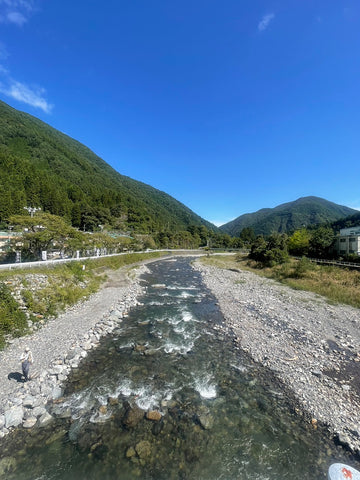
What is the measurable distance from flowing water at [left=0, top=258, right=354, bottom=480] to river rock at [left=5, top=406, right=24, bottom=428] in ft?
1.30

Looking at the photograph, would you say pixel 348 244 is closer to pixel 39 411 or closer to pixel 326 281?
pixel 326 281

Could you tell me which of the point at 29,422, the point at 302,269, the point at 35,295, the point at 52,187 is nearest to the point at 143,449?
the point at 29,422

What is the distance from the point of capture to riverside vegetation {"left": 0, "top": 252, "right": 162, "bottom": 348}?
850 cm

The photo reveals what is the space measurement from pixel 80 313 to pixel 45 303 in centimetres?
189

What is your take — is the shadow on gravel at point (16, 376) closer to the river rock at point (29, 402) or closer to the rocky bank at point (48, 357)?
the rocky bank at point (48, 357)

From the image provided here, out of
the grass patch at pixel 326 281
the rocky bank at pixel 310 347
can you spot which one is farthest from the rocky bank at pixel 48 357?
the grass patch at pixel 326 281

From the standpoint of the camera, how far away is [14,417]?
189 inches

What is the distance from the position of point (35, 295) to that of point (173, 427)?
32.0 ft

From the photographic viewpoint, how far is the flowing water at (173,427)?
4086 millimetres

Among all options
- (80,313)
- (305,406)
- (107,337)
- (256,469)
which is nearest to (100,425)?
(256,469)

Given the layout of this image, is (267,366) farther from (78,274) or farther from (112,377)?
(78,274)

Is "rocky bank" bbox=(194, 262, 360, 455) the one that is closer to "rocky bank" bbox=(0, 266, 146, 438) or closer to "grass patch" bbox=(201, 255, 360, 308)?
"grass patch" bbox=(201, 255, 360, 308)

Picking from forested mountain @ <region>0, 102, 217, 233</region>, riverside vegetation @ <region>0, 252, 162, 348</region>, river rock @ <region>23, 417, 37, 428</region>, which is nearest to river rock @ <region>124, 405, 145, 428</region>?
river rock @ <region>23, 417, 37, 428</region>

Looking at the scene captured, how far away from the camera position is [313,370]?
22.9ft
